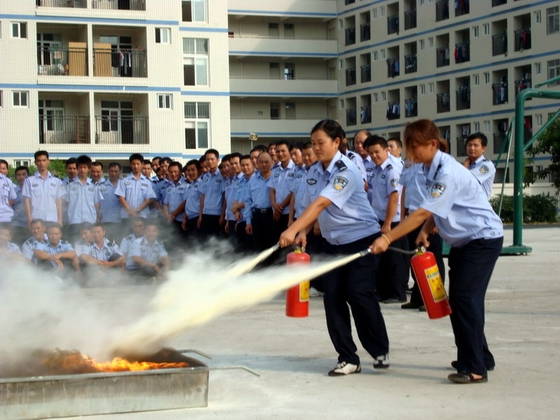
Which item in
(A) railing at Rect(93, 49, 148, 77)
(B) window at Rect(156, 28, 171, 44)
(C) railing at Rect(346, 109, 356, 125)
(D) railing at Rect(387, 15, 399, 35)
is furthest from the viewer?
(C) railing at Rect(346, 109, 356, 125)

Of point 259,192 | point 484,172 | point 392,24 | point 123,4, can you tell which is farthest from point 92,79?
point 484,172

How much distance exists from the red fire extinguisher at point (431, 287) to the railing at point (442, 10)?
179 ft

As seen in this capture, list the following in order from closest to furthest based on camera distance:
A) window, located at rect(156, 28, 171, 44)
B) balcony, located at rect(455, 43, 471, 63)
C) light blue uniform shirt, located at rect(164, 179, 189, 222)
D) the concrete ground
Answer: the concrete ground < light blue uniform shirt, located at rect(164, 179, 189, 222) < window, located at rect(156, 28, 171, 44) < balcony, located at rect(455, 43, 471, 63)

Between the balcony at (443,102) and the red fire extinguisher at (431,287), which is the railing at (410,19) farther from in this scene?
the red fire extinguisher at (431,287)

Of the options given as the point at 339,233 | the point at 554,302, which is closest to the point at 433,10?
the point at 554,302

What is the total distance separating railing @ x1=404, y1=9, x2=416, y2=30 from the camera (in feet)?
206

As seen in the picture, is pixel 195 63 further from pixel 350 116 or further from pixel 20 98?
pixel 350 116

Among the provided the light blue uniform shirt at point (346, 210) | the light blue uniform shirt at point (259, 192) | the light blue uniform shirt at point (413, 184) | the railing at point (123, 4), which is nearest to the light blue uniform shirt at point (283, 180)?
the light blue uniform shirt at point (259, 192)

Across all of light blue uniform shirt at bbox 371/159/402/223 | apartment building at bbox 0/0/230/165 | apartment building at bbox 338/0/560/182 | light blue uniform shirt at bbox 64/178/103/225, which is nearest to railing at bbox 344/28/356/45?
apartment building at bbox 338/0/560/182

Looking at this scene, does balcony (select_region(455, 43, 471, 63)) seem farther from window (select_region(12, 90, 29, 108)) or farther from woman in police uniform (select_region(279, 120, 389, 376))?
woman in police uniform (select_region(279, 120, 389, 376))

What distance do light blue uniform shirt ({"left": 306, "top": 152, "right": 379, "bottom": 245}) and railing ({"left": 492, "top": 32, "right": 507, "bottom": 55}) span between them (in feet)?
166

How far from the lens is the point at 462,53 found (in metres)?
59.2

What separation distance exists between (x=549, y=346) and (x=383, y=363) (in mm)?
1947

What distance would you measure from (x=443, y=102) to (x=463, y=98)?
169 cm
